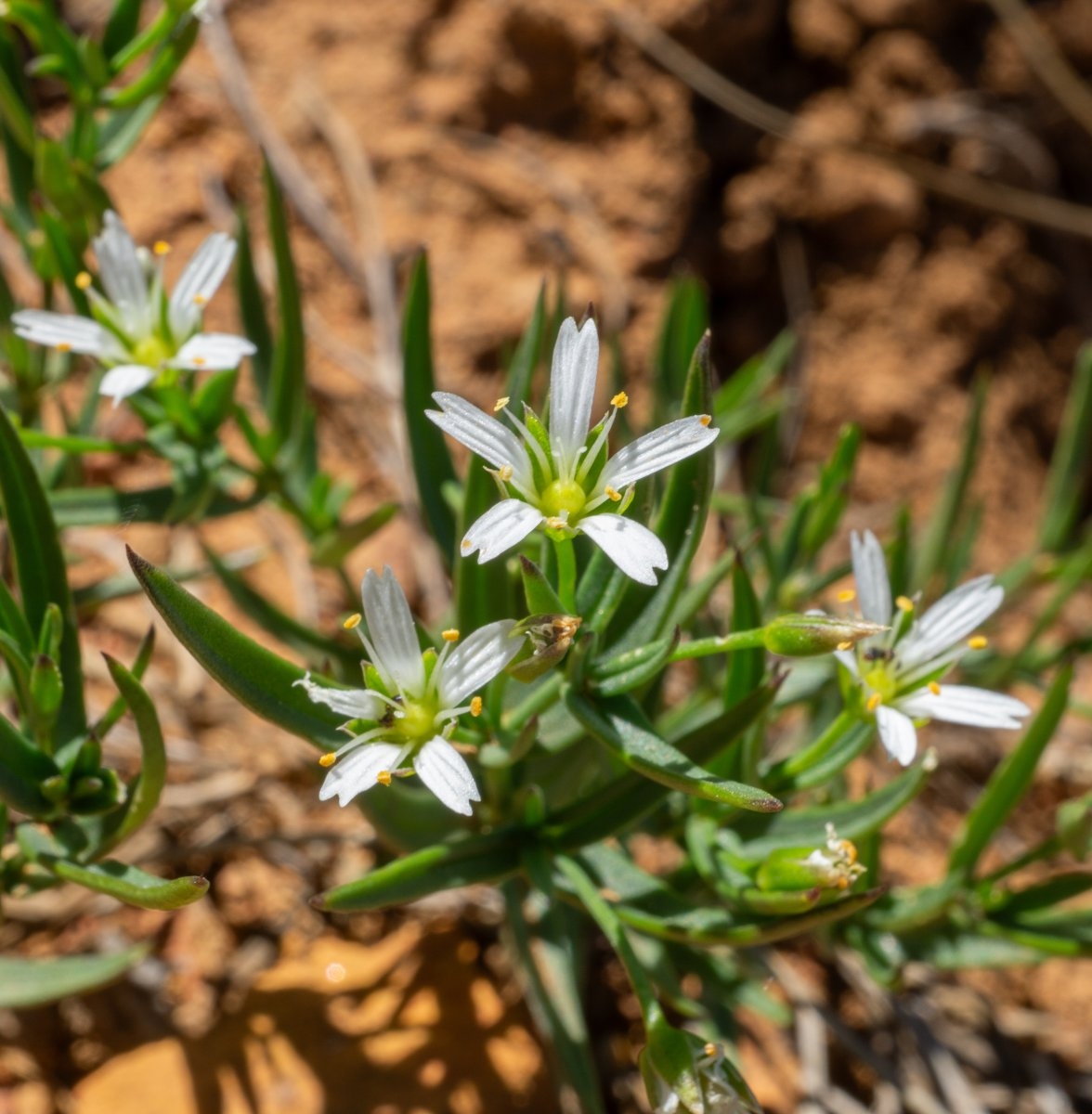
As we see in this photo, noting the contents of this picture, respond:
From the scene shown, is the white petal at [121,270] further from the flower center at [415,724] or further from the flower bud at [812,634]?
the flower bud at [812,634]

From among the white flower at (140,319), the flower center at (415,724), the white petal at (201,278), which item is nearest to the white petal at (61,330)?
the white flower at (140,319)

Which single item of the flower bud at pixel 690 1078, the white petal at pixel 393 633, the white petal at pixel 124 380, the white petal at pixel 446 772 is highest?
the white petal at pixel 124 380

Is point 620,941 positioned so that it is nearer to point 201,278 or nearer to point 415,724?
point 415,724

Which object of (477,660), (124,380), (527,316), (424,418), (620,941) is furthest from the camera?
(527,316)

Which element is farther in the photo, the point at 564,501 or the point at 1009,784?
the point at 1009,784

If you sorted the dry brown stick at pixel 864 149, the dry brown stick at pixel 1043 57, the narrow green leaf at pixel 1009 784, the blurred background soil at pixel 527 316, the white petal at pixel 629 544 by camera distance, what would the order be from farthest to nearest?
the dry brown stick at pixel 1043 57, the dry brown stick at pixel 864 149, the blurred background soil at pixel 527 316, the narrow green leaf at pixel 1009 784, the white petal at pixel 629 544

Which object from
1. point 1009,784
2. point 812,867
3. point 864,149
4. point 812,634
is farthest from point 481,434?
point 864,149

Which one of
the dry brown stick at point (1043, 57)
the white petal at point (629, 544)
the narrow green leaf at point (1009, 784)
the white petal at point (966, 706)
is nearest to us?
the white petal at point (629, 544)
